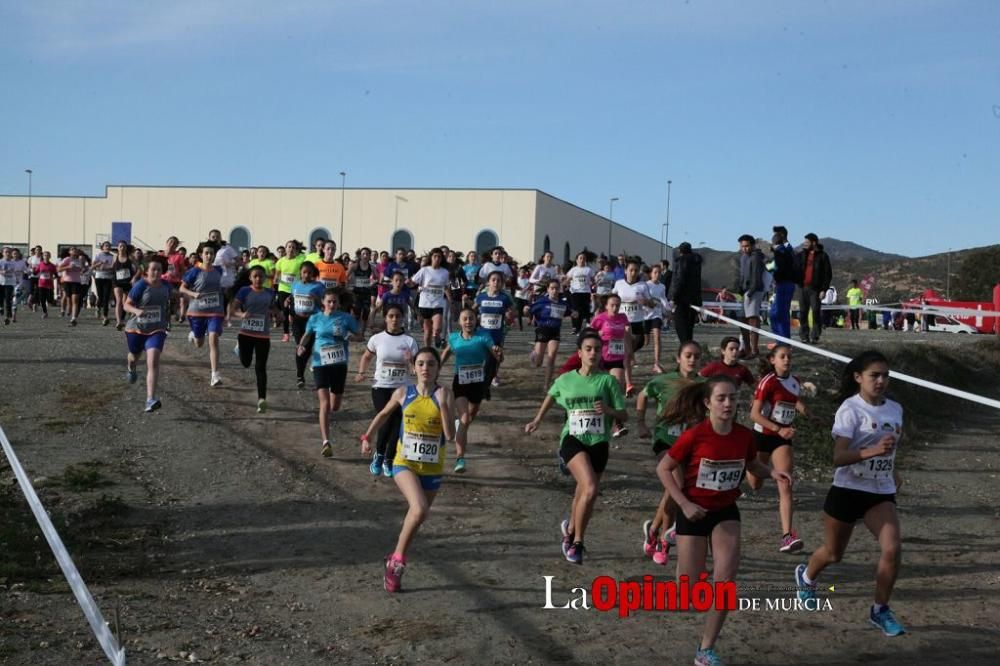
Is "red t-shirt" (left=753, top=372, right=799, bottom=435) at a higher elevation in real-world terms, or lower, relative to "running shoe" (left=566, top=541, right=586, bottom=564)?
higher

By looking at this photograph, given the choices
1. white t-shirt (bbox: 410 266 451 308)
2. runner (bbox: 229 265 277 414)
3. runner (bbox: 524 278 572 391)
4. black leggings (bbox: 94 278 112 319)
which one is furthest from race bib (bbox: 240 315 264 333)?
black leggings (bbox: 94 278 112 319)

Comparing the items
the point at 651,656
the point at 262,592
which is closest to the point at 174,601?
the point at 262,592

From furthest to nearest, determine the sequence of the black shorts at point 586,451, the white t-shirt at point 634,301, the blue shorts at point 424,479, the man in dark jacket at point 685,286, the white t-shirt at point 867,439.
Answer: the man in dark jacket at point 685,286
the white t-shirt at point 634,301
the black shorts at point 586,451
the blue shorts at point 424,479
the white t-shirt at point 867,439

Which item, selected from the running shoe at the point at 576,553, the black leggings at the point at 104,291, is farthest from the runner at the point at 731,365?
the black leggings at the point at 104,291

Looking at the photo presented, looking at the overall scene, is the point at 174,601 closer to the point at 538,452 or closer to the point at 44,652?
the point at 44,652

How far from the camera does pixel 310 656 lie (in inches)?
261

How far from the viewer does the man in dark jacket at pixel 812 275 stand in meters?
18.6

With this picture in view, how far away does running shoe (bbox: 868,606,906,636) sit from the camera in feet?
22.8

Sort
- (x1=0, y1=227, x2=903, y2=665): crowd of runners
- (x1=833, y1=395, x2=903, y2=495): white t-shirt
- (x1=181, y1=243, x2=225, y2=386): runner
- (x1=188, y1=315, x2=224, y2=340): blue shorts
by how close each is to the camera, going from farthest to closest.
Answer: (x1=188, y1=315, x2=224, y2=340): blue shorts → (x1=181, y1=243, x2=225, y2=386): runner → (x1=833, y1=395, x2=903, y2=495): white t-shirt → (x1=0, y1=227, x2=903, y2=665): crowd of runners

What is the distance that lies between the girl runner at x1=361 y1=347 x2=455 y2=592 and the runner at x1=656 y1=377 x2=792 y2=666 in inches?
83.7

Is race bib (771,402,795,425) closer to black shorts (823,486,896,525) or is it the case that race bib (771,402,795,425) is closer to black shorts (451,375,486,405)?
black shorts (823,486,896,525)

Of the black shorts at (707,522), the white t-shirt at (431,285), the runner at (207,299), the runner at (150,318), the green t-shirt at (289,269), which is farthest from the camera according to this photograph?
the green t-shirt at (289,269)

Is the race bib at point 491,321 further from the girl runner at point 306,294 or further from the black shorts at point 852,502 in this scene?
the black shorts at point 852,502

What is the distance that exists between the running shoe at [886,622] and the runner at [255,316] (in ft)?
27.9
